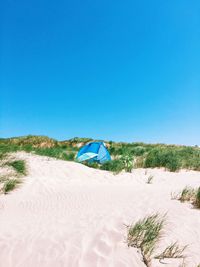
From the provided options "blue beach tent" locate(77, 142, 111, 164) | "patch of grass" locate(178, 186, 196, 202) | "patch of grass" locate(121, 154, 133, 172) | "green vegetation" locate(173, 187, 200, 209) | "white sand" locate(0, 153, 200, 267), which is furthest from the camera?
"blue beach tent" locate(77, 142, 111, 164)

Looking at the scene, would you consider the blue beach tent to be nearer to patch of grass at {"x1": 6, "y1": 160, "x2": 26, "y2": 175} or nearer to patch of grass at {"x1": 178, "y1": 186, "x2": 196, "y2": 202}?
patch of grass at {"x1": 6, "y1": 160, "x2": 26, "y2": 175}

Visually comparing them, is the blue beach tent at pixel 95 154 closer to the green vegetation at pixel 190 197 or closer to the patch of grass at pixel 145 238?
the green vegetation at pixel 190 197

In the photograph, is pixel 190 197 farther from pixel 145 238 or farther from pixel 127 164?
pixel 127 164

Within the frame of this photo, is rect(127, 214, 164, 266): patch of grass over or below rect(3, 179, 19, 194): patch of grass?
below

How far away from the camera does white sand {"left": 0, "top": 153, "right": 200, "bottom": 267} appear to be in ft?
9.32

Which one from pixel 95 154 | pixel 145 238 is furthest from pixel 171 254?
pixel 95 154

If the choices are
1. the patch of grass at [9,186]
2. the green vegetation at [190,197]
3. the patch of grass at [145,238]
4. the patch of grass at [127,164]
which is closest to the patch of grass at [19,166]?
the patch of grass at [9,186]

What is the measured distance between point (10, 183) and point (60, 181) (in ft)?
5.97

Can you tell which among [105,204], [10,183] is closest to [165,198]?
[105,204]

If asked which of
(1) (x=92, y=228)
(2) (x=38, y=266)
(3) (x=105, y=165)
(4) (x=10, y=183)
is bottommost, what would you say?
(2) (x=38, y=266)

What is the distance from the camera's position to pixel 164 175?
9.78 meters

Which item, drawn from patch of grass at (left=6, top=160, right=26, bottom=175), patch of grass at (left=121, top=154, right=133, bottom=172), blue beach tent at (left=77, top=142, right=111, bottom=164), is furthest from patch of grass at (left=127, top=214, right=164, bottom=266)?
blue beach tent at (left=77, top=142, right=111, bottom=164)

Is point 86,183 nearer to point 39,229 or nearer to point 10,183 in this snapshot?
point 10,183

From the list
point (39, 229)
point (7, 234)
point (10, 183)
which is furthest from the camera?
point (10, 183)
